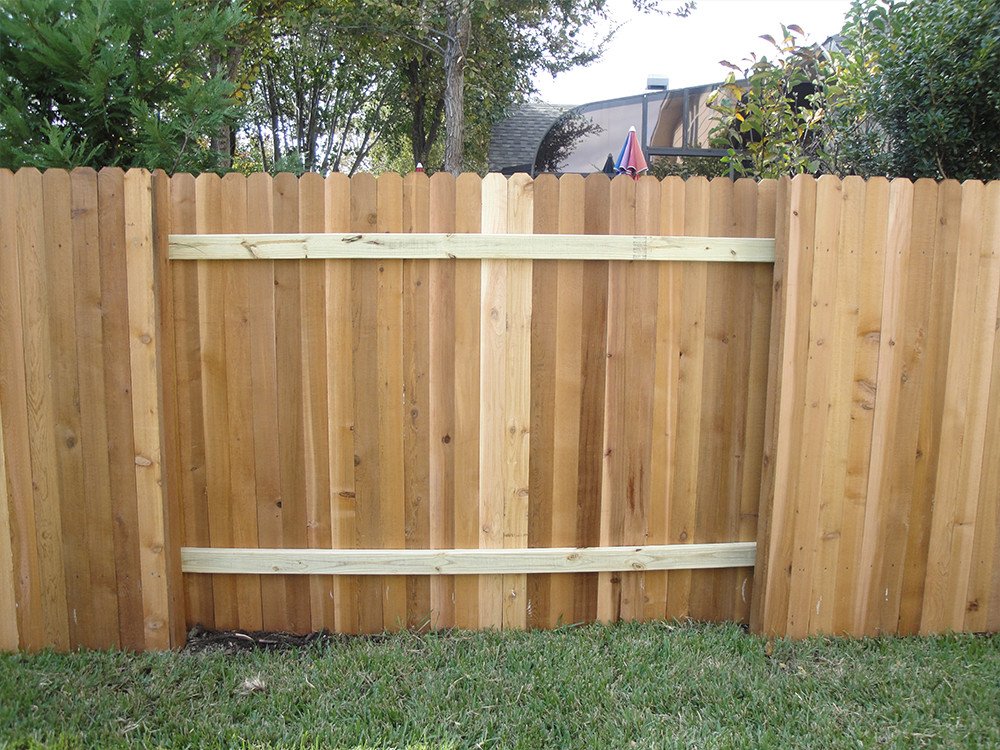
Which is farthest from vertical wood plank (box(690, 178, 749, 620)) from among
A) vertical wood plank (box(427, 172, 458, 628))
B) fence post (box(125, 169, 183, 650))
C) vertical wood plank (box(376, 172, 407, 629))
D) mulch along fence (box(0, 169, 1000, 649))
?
fence post (box(125, 169, 183, 650))

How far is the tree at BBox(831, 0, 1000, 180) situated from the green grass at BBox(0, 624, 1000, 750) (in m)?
2.88

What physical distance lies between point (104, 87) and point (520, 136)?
1475 centimetres

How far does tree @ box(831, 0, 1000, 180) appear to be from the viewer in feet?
12.4

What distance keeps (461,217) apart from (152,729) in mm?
2135

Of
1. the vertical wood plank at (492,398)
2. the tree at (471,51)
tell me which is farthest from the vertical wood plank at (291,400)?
the tree at (471,51)

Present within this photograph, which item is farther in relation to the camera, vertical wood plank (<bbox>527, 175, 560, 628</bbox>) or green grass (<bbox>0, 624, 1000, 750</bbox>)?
vertical wood plank (<bbox>527, 175, 560, 628</bbox>)

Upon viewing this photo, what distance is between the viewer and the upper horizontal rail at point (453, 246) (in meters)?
2.77

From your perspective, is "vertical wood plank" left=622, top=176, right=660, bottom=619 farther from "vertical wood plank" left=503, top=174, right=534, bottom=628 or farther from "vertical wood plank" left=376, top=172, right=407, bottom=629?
"vertical wood plank" left=376, top=172, right=407, bottom=629

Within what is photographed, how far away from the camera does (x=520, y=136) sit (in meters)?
17.2

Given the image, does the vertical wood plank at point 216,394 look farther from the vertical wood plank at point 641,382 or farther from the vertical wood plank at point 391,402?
the vertical wood plank at point 641,382

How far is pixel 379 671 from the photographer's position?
2562 mm

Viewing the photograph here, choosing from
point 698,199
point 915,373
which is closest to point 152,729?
point 698,199

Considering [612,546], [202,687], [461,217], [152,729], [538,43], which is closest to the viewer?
[152,729]

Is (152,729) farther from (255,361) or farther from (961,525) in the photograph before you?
(961,525)
